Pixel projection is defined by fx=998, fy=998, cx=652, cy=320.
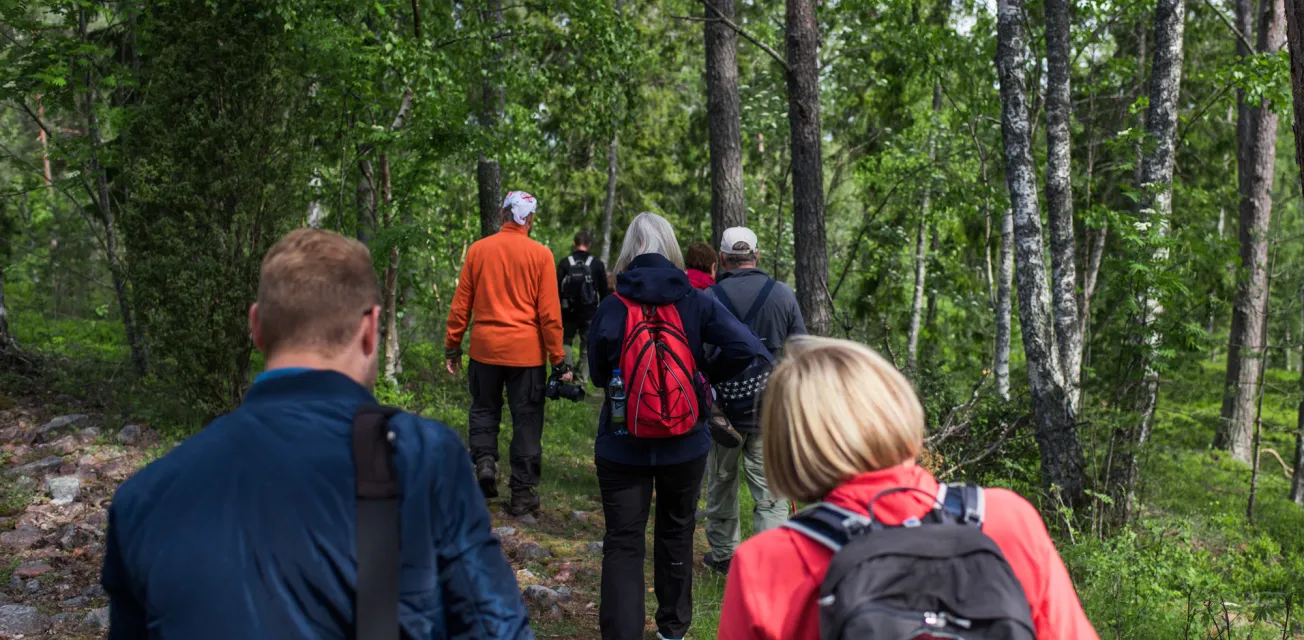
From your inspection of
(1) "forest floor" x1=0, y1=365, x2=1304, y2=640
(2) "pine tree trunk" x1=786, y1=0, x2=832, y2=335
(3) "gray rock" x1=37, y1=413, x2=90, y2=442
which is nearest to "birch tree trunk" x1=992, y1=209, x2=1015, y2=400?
(1) "forest floor" x1=0, y1=365, x2=1304, y2=640

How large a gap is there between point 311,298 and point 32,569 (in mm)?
4824

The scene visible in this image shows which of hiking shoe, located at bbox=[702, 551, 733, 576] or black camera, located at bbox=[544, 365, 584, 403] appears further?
hiking shoe, located at bbox=[702, 551, 733, 576]

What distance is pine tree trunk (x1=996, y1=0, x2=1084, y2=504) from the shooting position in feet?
27.1

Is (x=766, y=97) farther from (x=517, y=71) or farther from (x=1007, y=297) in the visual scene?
(x=517, y=71)

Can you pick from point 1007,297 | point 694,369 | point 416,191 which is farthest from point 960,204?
point 694,369

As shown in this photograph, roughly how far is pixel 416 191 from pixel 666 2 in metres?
12.6

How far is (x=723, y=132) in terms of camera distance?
30.9 feet

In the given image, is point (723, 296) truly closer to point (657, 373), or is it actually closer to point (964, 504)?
point (657, 373)

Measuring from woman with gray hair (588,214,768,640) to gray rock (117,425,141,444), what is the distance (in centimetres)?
518

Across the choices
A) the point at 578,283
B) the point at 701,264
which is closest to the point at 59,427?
the point at 578,283

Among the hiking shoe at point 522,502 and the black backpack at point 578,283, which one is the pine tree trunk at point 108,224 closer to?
the hiking shoe at point 522,502

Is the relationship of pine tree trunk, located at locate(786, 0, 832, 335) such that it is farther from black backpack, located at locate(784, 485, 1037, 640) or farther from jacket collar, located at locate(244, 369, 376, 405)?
jacket collar, located at locate(244, 369, 376, 405)

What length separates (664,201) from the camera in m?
25.1

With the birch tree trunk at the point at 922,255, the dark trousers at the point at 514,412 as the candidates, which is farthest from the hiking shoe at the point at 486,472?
the birch tree trunk at the point at 922,255
